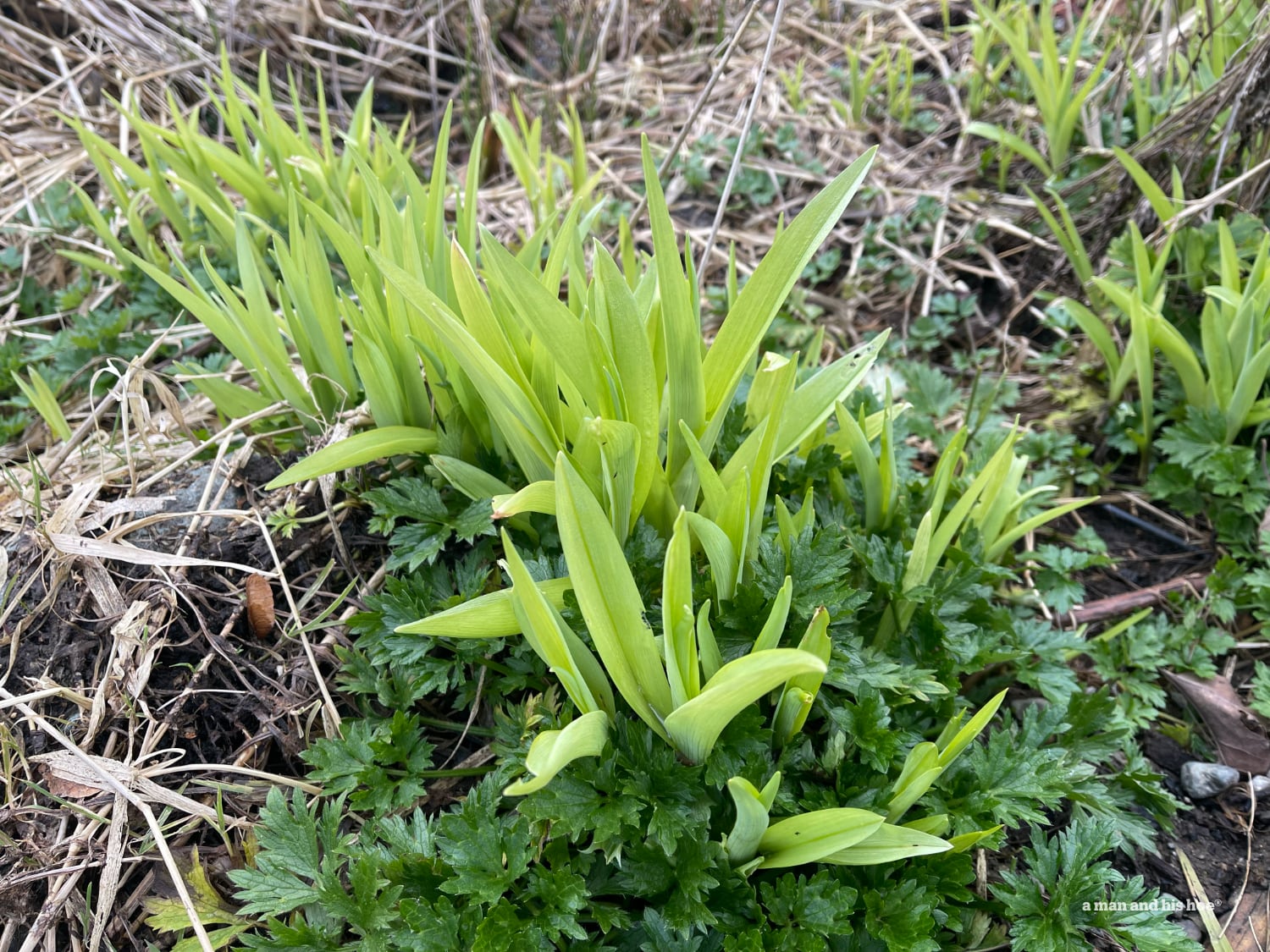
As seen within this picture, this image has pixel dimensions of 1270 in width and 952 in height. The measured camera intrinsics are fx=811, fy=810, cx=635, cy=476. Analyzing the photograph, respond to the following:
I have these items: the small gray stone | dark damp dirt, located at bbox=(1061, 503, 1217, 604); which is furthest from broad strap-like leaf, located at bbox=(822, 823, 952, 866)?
dark damp dirt, located at bbox=(1061, 503, 1217, 604)

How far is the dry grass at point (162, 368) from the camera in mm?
1201

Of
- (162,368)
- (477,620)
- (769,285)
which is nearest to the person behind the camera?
(477,620)

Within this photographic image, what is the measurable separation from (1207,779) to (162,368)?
2405mm

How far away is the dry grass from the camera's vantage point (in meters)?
1.20

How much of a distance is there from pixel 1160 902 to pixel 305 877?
1192 millimetres

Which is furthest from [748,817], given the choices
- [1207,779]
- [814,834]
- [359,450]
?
[1207,779]

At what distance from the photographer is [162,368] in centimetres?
201

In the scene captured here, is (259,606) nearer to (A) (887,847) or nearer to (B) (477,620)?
(B) (477,620)

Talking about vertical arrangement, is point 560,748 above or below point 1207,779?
above

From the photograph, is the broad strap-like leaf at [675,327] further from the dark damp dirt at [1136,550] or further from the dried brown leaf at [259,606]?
the dark damp dirt at [1136,550]

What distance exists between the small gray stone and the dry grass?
45.8 inches

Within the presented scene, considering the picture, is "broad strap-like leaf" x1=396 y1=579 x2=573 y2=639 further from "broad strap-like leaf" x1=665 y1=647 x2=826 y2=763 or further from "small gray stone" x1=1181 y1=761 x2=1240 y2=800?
"small gray stone" x1=1181 y1=761 x2=1240 y2=800

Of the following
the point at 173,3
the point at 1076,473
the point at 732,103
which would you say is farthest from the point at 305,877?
the point at 173,3

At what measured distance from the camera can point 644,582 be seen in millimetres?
1223
